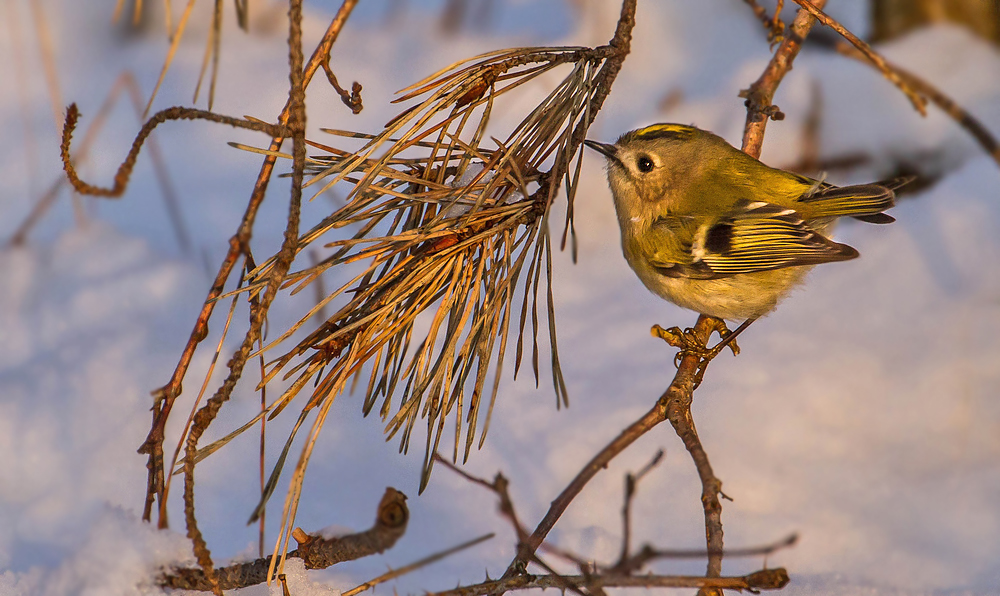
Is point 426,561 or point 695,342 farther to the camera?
point 695,342

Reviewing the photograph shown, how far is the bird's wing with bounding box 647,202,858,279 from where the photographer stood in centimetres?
136

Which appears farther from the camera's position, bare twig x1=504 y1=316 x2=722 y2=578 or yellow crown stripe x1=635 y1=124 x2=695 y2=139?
yellow crown stripe x1=635 y1=124 x2=695 y2=139

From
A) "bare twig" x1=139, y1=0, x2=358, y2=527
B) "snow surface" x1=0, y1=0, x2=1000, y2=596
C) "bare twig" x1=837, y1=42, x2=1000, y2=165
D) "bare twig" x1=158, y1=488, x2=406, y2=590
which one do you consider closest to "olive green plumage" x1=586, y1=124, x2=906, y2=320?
"snow surface" x1=0, y1=0, x2=1000, y2=596

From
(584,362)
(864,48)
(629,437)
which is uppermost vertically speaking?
(864,48)

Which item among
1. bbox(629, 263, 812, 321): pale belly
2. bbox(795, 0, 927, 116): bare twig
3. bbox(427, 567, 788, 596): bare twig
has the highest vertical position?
bbox(795, 0, 927, 116): bare twig

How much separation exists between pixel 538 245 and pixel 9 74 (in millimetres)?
1899

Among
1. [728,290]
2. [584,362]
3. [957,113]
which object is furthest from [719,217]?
[957,113]

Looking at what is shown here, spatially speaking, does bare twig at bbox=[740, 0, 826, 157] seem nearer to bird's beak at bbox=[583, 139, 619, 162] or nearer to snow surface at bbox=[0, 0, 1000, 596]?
bird's beak at bbox=[583, 139, 619, 162]

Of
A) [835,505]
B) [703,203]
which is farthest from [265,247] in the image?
[835,505]

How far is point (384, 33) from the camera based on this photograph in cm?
258

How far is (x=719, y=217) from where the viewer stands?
4.67ft

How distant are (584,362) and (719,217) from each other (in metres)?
0.42

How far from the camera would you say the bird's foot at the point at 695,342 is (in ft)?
4.26

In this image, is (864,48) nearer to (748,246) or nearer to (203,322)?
(748,246)
